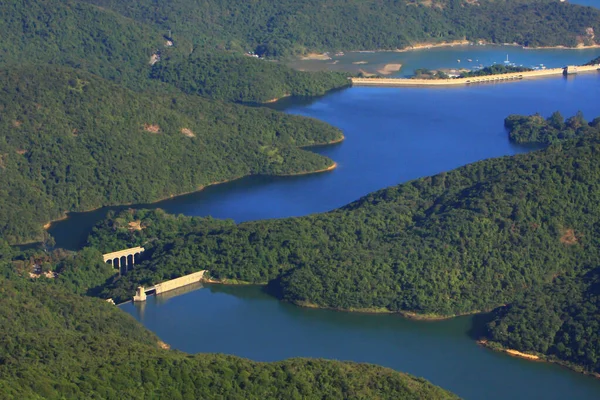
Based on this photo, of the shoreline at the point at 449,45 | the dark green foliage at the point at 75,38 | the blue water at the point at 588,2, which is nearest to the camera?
the dark green foliage at the point at 75,38

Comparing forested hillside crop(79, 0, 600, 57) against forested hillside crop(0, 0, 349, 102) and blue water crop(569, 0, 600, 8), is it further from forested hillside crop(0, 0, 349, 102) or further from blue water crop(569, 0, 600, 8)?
blue water crop(569, 0, 600, 8)

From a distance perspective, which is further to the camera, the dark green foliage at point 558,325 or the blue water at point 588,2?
the blue water at point 588,2

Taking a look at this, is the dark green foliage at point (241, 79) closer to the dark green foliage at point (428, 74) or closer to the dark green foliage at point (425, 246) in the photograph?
the dark green foliage at point (428, 74)

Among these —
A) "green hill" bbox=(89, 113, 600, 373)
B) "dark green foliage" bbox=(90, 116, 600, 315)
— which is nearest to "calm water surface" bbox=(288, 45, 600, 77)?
"green hill" bbox=(89, 113, 600, 373)

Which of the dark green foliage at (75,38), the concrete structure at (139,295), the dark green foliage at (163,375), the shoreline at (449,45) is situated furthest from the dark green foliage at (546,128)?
the dark green foliage at (163,375)

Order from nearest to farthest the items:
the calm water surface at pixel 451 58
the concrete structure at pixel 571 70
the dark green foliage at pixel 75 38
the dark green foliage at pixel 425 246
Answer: the dark green foliage at pixel 425 246 → the dark green foliage at pixel 75 38 → the concrete structure at pixel 571 70 → the calm water surface at pixel 451 58

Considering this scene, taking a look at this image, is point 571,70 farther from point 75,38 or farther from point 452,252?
point 452,252

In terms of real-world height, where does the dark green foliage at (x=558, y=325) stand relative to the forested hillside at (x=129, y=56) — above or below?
below
